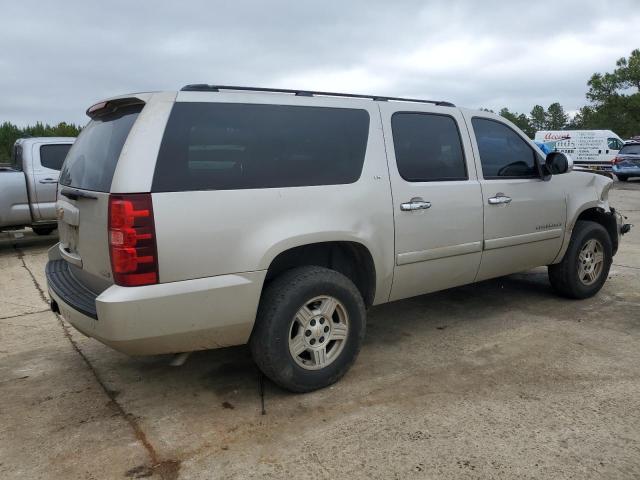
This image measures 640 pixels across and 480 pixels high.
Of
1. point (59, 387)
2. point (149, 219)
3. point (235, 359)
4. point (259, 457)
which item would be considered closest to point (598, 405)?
point (259, 457)

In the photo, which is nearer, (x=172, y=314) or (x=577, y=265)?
(x=172, y=314)

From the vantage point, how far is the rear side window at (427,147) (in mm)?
3809

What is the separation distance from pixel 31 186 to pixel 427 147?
7.13 metres

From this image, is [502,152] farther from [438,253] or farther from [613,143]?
[613,143]

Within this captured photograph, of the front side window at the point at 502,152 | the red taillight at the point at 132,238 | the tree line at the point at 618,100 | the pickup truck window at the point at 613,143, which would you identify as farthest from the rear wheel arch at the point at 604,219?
the tree line at the point at 618,100

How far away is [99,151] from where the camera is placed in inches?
128

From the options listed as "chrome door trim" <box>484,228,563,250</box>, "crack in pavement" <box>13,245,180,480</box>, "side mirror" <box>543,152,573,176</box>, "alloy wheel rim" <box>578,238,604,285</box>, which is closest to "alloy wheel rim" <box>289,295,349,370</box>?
"crack in pavement" <box>13,245,180,480</box>

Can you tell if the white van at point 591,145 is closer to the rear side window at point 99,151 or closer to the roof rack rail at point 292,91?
the roof rack rail at point 292,91

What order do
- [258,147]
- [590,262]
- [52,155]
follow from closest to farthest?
[258,147] → [590,262] → [52,155]

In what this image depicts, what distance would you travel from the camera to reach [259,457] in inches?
106

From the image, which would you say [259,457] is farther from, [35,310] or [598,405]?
[35,310]

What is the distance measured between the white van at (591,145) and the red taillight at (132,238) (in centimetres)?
2743

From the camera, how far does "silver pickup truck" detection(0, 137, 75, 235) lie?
28.0 feet

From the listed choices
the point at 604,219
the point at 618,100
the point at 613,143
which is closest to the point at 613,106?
the point at 618,100
